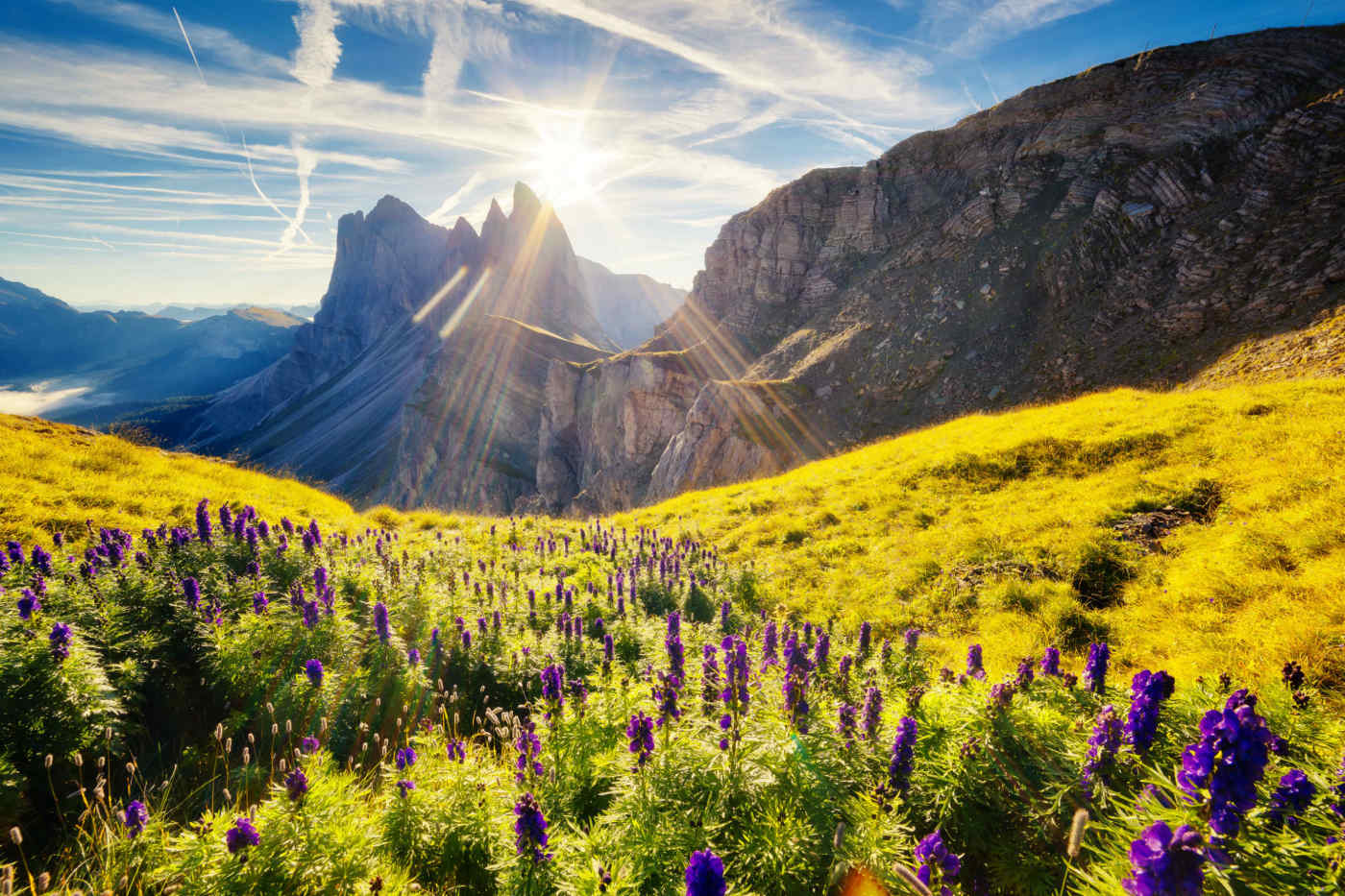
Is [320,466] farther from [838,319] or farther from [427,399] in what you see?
[838,319]

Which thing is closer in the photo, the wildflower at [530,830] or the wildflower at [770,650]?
the wildflower at [530,830]

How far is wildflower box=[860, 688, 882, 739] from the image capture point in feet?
14.1

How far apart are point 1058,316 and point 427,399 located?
345 feet

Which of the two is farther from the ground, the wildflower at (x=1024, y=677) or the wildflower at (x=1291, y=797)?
the wildflower at (x=1291, y=797)

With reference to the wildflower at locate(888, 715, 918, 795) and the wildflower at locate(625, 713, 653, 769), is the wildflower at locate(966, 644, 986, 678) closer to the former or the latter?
the wildflower at locate(888, 715, 918, 795)

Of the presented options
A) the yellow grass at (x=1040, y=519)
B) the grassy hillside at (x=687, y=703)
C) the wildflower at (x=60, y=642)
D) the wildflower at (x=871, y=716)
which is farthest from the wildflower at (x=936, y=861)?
the wildflower at (x=60, y=642)

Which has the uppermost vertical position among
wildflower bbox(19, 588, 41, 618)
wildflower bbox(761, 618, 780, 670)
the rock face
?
the rock face

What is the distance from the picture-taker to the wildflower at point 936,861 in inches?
113

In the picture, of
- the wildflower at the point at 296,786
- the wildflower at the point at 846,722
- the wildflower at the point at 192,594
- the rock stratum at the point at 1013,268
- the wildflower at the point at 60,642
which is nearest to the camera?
the wildflower at the point at 296,786

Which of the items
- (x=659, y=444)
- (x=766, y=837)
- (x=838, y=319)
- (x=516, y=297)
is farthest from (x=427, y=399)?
(x=766, y=837)

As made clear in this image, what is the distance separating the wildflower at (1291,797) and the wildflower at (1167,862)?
1.01m

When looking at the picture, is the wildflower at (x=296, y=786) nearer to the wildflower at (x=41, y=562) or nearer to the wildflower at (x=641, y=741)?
the wildflower at (x=641, y=741)

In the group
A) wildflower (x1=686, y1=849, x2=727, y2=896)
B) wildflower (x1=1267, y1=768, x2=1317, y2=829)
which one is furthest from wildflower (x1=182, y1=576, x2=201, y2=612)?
wildflower (x1=1267, y1=768, x2=1317, y2=829)

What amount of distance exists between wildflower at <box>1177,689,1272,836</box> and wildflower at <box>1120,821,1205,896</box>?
45 cm
